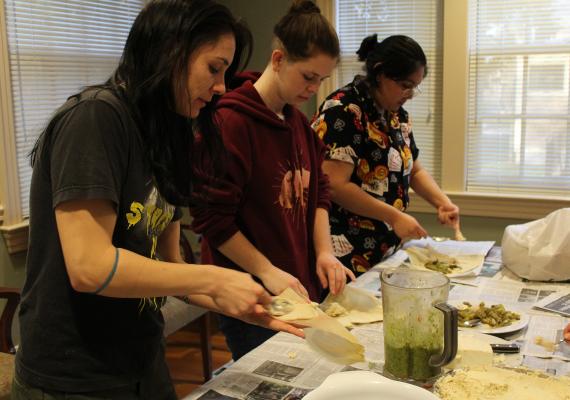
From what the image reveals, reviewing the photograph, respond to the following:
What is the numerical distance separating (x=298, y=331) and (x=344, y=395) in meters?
0.30

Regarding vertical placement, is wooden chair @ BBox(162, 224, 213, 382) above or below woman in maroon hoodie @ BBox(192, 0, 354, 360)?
below

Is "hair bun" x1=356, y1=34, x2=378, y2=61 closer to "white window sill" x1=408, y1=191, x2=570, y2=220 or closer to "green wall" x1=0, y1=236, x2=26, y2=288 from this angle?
"white window sill" x1=408, y1=191, x2=570, y2=220

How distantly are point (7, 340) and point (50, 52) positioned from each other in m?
1.44

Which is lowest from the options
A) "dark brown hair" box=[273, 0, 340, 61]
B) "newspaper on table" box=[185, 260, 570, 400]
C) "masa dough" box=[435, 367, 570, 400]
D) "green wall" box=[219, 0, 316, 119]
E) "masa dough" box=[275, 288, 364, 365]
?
"newspaper on table" box=[185, 260, 570, 400]

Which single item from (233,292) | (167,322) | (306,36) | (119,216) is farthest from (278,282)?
(167,322)

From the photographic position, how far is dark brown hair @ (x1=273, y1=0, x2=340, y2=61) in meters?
1.59

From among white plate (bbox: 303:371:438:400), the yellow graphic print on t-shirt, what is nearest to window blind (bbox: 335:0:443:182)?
the yellow graphic print on t-shirt

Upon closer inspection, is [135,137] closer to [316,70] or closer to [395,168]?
[316,70]

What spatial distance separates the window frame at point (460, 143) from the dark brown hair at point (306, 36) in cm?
181

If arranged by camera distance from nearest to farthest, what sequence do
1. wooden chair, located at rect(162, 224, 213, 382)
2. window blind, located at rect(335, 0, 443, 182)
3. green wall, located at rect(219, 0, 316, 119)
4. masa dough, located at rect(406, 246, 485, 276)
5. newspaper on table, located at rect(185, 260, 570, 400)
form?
newspaper on table, located at rect(185, 260, 570, 400) < masa dough, located at rect(406, 246, 485, 276) < wooden chair, located at rect(162, 224, 213, 382) < window blind, located at rect(335, 0, 443, 182) < green wall, located at rect(219, 0, 316, 119)

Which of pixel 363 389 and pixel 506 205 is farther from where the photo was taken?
pixel 506 205

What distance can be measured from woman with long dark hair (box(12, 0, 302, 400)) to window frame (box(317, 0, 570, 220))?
7.72 feet

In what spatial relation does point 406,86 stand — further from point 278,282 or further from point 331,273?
point 278,282

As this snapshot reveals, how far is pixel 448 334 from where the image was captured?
1110mm
